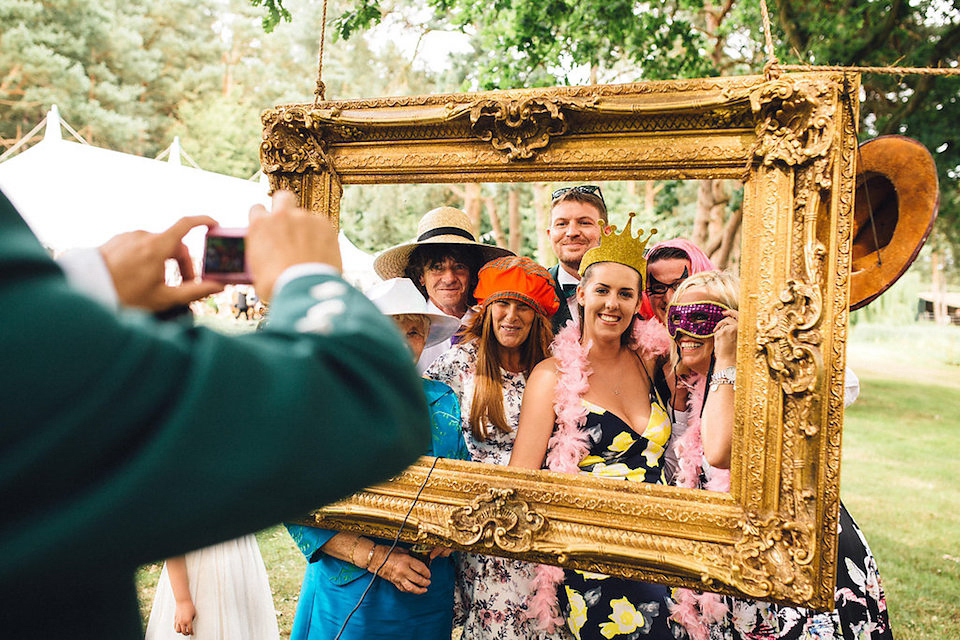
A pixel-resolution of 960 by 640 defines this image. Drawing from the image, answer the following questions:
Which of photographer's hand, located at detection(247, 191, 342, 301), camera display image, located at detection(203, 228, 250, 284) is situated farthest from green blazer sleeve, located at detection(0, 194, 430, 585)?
camera display image, located at detection(203, 228, 250, 284)

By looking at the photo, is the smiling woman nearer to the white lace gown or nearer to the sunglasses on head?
the sunglasses on head

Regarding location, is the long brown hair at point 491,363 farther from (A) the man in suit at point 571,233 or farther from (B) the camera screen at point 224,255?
(B) the camera screen at point 224,255

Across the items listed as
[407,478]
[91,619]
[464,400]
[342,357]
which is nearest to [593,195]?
[464,400]

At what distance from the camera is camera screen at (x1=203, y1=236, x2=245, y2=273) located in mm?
867

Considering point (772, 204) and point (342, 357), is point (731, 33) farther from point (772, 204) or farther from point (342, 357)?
point (342, 357)

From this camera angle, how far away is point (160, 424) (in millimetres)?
516

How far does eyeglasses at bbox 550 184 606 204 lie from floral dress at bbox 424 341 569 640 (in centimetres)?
59

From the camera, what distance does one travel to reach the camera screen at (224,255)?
2.84 feet

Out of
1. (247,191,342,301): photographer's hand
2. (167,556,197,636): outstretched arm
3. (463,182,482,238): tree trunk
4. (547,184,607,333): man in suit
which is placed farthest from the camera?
(167,556,197,636): outstretched arm

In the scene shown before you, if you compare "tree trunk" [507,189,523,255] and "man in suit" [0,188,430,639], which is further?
"tree trunk" [507,189,523,255]

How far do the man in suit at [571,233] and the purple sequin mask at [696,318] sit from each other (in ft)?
0.99

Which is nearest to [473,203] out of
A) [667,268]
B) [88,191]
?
[667,268]

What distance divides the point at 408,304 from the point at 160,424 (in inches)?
59.5

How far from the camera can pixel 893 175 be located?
178cm
